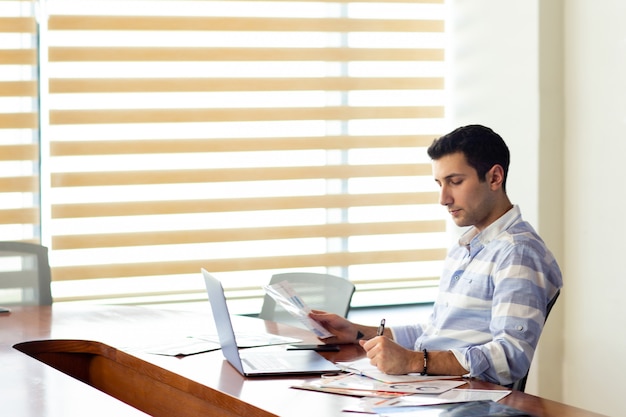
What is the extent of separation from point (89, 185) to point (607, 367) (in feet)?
7.87

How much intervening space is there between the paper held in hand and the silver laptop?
4.2 inches

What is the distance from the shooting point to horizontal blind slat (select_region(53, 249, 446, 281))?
434 centimetres

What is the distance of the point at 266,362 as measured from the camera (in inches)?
102

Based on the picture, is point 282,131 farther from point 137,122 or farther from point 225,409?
point 225,409

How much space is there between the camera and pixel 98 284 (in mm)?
4434

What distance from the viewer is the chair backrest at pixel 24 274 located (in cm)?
390

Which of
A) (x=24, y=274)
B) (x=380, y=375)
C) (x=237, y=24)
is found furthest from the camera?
(x=237, y=24)

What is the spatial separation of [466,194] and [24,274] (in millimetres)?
2040

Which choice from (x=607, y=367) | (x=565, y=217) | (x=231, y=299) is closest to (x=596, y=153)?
(x=565, y=217)

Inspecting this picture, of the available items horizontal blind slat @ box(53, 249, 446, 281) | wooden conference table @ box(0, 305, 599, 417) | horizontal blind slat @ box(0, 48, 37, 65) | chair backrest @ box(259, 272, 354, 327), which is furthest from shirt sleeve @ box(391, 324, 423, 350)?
horizontal blind slat @ box(0, 48, 37, 65)

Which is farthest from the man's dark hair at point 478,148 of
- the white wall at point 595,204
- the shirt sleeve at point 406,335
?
the white wall at point 595,204

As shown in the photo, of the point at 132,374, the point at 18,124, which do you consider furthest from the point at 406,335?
the point at 18,124

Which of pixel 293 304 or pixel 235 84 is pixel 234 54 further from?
pixel 293 304

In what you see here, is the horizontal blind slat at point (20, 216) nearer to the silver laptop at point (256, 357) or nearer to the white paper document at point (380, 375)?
the silver laptop at point (256, 357)
